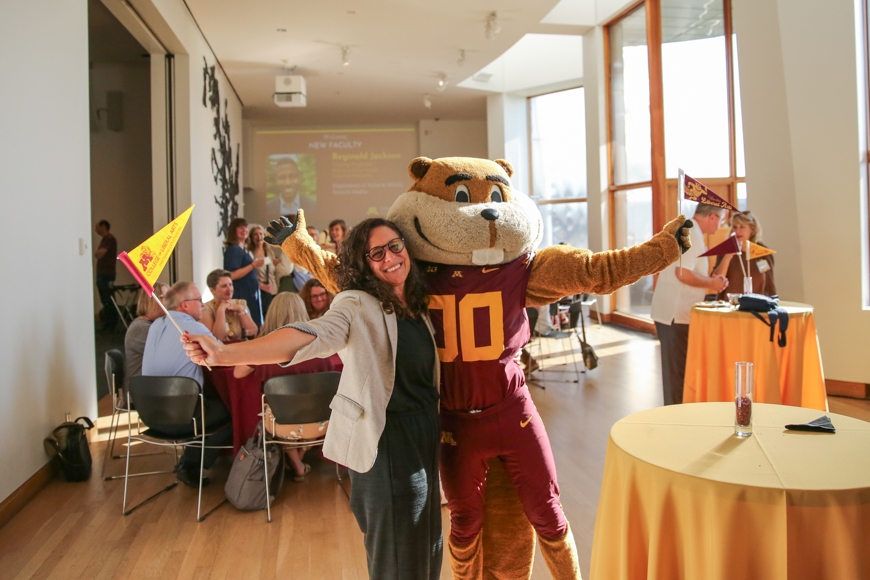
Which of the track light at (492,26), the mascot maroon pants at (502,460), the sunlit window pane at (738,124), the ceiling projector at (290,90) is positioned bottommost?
the mascot maroon pants at (502,460)

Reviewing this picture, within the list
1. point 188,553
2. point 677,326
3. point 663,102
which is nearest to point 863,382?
point 677,326

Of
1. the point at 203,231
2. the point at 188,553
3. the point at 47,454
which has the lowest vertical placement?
the point at 188,553

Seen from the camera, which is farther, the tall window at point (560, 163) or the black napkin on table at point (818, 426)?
the tall window at point (560, 163)

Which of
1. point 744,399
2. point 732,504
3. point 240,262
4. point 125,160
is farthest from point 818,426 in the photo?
point 125,160

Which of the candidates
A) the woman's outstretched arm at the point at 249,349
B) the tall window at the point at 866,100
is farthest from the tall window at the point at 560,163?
the woman's outstretched arm at the point at 249,349

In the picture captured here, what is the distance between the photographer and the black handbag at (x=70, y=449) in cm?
358

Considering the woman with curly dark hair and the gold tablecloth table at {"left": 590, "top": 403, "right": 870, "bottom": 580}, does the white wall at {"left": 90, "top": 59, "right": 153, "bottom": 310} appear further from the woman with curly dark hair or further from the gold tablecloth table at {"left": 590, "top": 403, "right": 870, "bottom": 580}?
the gold tablecloth table at {"left": 590, "top": 403, "right": 870, "bottom": 580}

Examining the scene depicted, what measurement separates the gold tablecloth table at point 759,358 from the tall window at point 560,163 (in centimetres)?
749

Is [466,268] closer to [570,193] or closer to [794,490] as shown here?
[794,490]

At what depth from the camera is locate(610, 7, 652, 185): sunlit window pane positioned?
26.6ft

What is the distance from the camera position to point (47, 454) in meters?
3.59

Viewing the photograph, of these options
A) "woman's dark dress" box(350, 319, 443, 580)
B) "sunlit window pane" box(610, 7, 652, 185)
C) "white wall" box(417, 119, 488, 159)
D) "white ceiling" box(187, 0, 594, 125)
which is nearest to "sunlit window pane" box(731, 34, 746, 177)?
"sunlit window pane" box(610, 7, 652, 185)

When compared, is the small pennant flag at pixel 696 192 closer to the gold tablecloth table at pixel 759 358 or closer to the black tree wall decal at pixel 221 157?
the gold tablecloth table at pixel 759 358

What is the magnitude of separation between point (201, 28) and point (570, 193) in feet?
20.8
